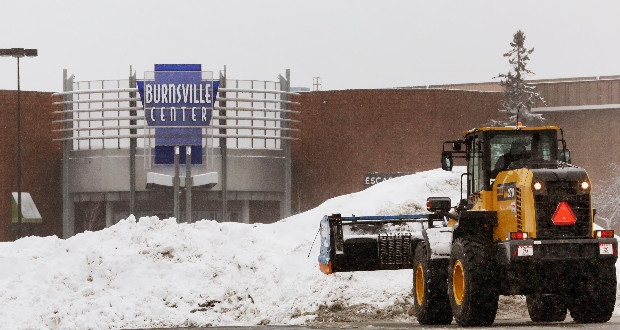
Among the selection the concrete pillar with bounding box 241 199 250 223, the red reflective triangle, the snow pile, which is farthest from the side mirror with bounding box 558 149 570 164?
the concrete pillar with bounding box 241 199 250 223

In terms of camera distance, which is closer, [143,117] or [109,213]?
[143,117]

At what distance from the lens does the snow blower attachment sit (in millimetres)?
21438

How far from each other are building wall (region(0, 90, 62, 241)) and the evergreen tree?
1122 inches

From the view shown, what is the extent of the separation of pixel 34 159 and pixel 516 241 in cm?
5393

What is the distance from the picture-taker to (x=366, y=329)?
18.8m

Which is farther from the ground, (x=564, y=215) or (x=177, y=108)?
(x=177, y=108)

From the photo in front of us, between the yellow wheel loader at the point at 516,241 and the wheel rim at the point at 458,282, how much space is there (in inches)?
0.8

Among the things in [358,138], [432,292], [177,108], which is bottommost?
[432,292]

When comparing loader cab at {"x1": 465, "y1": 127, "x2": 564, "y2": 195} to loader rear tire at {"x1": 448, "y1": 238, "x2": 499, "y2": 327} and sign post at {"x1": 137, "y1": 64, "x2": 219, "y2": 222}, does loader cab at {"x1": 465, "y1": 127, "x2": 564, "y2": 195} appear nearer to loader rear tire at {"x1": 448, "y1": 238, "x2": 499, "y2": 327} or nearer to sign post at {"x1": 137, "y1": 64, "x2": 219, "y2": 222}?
loader rear tire at {"x1": 448, "y1": 238, "x2": 499, "y2": 327}

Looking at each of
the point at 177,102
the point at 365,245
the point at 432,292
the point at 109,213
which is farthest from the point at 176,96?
the point at 432,292

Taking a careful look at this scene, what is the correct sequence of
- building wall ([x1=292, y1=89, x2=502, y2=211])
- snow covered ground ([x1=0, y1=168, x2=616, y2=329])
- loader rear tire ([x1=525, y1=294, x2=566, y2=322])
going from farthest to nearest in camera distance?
building wall ([x1=292, y1=89, x2=502, y2=211])
snow covered ground ([x1=0, y1=168, x2=616, y2=329])
loader rear tire ([x1=525, y1=294, x2=566, y2=322])

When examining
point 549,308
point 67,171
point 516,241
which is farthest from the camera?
point 67,171

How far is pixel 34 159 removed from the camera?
219 feet

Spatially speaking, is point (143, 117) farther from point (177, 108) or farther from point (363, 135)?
point (363, 135)
